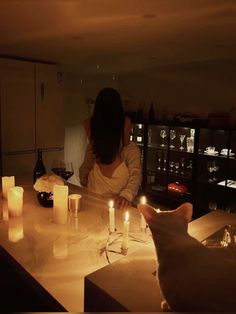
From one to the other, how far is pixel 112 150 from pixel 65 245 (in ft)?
2.83

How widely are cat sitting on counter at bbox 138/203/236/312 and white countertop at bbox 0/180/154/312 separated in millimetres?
408

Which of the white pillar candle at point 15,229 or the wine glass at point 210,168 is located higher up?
the white pillar candle at point 15,229

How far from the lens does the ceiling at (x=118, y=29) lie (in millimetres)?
1764

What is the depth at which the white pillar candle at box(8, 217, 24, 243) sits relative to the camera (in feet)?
4.62

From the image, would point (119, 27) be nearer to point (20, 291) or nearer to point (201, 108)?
point (20, 291)

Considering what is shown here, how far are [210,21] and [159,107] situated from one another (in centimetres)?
291

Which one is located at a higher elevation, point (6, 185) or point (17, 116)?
point (17, 116)

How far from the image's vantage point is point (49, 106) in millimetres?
4258

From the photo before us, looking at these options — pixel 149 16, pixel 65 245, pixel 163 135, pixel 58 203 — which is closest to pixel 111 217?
pixel 65 245

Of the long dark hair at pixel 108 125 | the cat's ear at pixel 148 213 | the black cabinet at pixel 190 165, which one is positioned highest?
the long dark hair at pixel 108 125

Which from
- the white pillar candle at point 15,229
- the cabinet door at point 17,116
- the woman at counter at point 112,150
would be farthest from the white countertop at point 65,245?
the cabinet door at point 17,116

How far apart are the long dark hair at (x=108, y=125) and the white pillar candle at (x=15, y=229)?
2.39ft

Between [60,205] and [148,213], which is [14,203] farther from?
[148,213]

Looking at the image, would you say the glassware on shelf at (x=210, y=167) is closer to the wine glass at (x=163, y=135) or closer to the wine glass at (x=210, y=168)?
the wine glass at (x=210, y=168)
